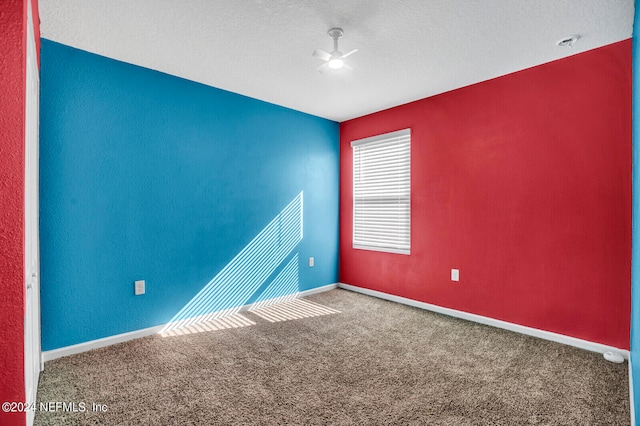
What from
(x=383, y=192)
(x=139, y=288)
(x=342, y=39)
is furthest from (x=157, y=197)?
(x=383, y=192)

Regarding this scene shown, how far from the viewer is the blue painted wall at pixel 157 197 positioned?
255 centimetres

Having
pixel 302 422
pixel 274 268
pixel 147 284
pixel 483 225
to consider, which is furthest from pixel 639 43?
pixel 147 284

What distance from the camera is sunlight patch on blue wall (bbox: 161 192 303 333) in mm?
3369

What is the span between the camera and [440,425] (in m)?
1.73

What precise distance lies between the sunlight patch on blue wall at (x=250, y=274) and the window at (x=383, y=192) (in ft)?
2.84

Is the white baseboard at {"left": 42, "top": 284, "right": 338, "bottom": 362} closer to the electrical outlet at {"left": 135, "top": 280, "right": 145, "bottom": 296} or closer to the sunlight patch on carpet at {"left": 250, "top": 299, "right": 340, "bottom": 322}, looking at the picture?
the electrical outlet at {"left": 135, "top": 280, "right": 145, "bottom": 296}

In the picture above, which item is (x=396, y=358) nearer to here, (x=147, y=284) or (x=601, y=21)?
(x=147, y=284)

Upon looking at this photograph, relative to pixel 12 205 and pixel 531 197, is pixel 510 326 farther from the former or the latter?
pixel 12 205

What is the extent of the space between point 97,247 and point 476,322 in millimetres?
3590

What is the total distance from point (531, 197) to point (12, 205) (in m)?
3.55

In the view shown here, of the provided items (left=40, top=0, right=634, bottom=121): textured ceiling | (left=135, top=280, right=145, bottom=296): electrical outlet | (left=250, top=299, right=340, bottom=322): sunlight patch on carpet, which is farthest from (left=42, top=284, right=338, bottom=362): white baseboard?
(left=40, top=0, right=634, bottom=121): textured ceiling

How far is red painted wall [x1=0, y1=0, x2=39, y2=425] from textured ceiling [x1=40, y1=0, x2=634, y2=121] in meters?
1.02

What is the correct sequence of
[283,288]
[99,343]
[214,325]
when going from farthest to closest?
[283,288], [214,325], [99,343]

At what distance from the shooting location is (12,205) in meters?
1.29
